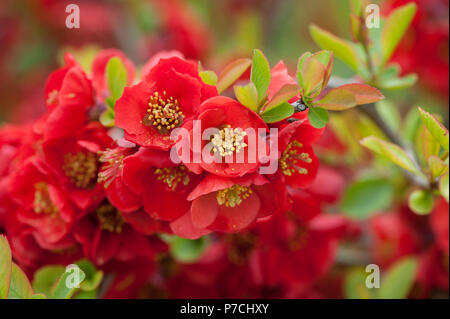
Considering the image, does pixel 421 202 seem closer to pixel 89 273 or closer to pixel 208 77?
pixel 208 77

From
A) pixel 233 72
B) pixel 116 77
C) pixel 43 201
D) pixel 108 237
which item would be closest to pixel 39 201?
pixel 43 201

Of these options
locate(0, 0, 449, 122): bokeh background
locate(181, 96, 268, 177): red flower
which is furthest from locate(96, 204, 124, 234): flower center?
locate(0, 0, 449, 122): bokeh background

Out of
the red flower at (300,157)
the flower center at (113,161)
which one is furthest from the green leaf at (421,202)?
the flower center at (113,161)

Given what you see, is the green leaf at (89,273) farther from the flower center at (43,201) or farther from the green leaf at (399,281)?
the green leaf at (399,281)

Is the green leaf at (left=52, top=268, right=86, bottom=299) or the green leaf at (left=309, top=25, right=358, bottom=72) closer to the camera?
the green leaf at (left=52, top=268, right=86, bottom=299)

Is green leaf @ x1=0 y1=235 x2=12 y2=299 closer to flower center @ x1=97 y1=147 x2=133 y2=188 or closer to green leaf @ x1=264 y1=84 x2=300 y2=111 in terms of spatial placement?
flower center @ x1=97 y1=147 x2=133 y2=188
